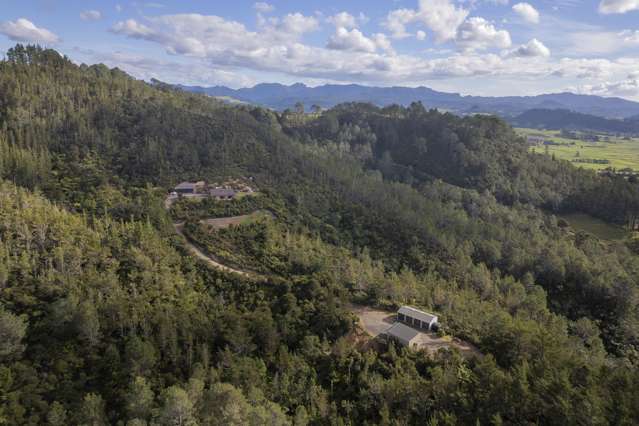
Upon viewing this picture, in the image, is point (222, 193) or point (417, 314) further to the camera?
point (222, 193)

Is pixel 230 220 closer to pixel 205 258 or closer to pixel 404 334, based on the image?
pixel 205 258

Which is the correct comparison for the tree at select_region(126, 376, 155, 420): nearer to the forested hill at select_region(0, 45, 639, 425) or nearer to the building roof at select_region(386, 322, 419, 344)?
the forested hill at select_region(0, 45, 639, 425)

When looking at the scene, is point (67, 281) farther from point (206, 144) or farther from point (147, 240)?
point (206, 144)

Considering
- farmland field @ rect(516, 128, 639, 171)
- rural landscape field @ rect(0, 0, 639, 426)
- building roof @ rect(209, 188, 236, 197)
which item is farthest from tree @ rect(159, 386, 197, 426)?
farmland field @ rect(516, 128, 639, 171)

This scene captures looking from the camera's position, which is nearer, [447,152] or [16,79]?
[16,79]

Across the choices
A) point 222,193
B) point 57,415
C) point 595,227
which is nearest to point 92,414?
point 57,415

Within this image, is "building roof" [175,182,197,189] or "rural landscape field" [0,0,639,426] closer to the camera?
"rural landscape field" [0,0,639,426]

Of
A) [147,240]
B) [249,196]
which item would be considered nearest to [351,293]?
[147,240]
